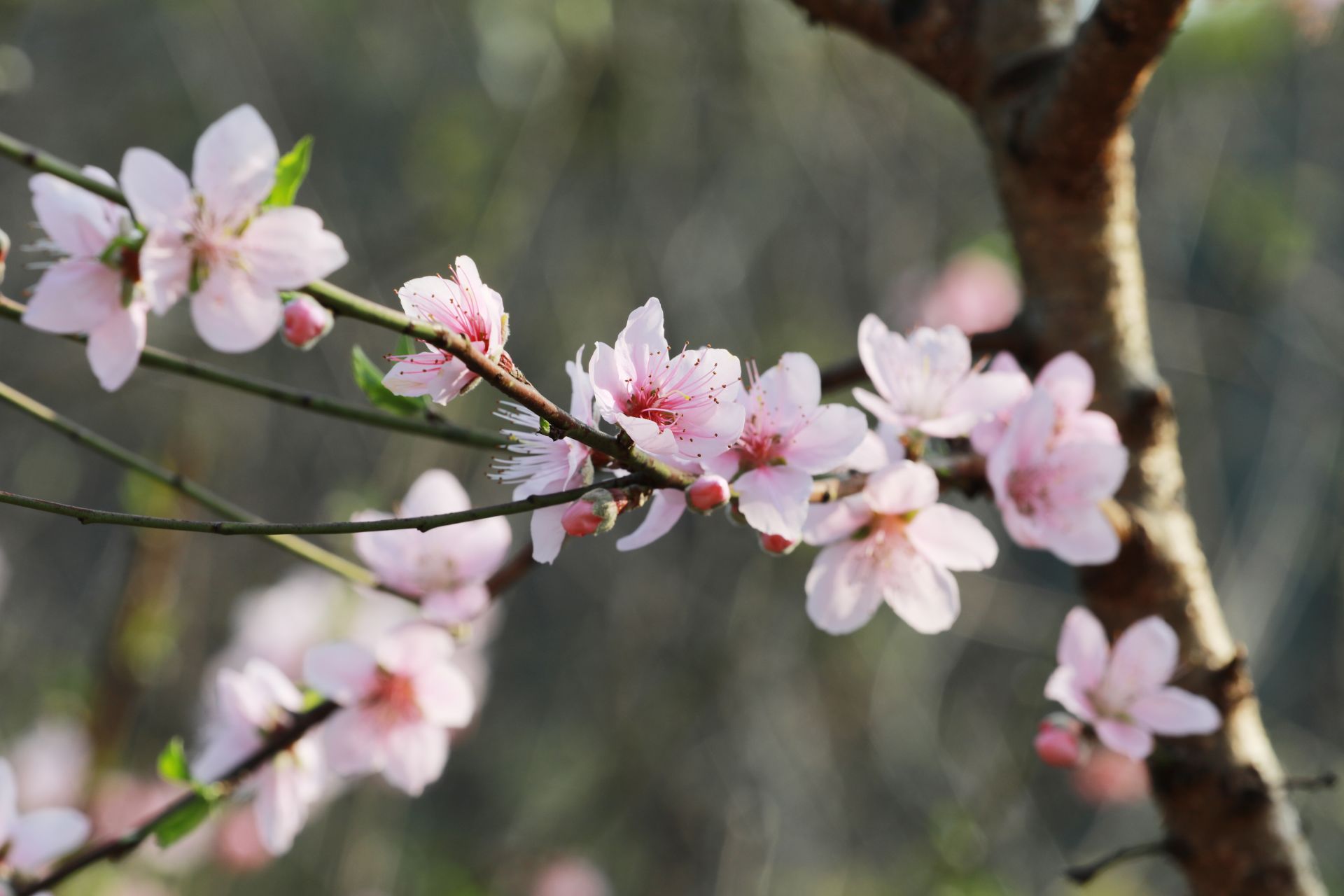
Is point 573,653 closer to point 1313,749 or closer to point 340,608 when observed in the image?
point 340,608

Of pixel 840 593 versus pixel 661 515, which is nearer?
pixel 661 515

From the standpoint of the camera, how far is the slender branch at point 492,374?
46 cm

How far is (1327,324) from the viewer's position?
3.26 meters

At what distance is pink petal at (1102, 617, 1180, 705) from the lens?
0.78 m

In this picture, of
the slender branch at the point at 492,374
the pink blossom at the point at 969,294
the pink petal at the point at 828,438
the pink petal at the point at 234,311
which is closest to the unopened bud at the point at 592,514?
the slender branch at the point at 492,374

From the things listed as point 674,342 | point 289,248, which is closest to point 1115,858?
point 289,248

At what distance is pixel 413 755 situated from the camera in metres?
0.87

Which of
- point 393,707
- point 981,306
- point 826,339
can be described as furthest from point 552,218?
point 393,707

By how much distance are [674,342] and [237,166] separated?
159 cm

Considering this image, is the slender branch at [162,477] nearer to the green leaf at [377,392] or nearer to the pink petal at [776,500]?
the green leaf at [377,392]

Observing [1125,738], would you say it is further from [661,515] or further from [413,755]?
[413,755]

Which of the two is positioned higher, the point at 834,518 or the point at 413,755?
the point at 834,518

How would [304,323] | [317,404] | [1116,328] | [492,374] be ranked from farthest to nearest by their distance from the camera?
[1116,328] < [317,404] < [304,323] < [492,374]

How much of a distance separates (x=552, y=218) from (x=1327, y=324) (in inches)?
97.9
